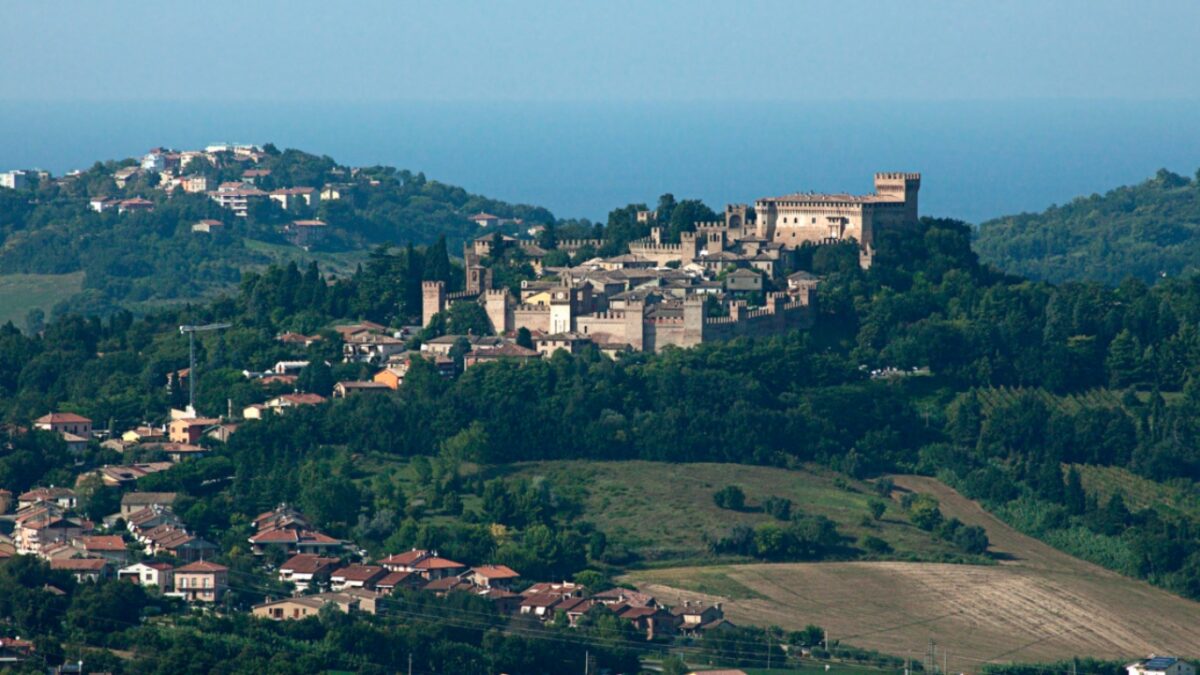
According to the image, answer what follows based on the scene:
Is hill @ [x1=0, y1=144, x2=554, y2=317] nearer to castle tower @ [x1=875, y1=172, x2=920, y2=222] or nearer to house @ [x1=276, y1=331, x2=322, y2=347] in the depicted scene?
house @ [x1=276, y1=331, x2=322, y2=347]

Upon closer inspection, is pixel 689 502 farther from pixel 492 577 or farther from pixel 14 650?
pixel 14 650

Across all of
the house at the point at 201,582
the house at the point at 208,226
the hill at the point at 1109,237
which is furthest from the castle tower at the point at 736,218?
the house at the point at 208,226

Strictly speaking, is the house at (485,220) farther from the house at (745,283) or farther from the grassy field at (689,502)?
the grassy field at (689,502)

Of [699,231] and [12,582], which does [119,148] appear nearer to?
[699,231]

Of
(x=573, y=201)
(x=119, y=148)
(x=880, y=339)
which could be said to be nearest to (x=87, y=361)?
(x=880, y=339)

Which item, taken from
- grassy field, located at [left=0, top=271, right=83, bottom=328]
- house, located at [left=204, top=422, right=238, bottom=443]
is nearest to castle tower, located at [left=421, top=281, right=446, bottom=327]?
house, located at [left=204, top=422, right=238, bottom=443]

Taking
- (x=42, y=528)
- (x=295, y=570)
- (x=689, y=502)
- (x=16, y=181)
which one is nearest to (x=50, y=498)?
(x=42, y=528)
